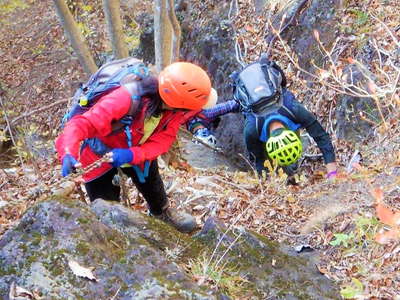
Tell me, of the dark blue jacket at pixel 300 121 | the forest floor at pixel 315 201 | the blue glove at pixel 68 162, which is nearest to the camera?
the forest floor at pixel 315 201

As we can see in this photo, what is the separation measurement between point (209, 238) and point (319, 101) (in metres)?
4.88

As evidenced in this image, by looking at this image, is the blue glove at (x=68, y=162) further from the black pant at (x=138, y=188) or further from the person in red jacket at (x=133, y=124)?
the black pant at (x=138, y=188)

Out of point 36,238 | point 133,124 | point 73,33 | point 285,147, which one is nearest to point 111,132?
point 133,124

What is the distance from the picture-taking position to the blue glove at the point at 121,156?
4012mm

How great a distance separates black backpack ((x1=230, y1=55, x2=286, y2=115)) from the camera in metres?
5.99

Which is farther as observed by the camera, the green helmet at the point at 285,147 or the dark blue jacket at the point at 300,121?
the dark blue jacket at the point at 300,121

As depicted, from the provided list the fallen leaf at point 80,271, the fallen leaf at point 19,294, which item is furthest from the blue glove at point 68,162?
the fallen leaf at point 19,294

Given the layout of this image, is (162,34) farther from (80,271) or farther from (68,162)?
(80,271)

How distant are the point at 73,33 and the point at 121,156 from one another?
11.2ft

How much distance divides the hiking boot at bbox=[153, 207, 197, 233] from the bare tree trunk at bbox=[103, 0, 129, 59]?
280cm

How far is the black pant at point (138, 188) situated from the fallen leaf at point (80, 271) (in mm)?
1940

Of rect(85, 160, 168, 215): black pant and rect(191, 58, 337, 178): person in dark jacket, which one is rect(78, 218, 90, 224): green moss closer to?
rect(85, 160, 168, 215): black pant

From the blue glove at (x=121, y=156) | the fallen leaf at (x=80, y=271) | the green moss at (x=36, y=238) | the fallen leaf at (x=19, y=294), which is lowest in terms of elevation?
the blue glove at (x=121, y=156)

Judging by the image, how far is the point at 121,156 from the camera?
402 cm
